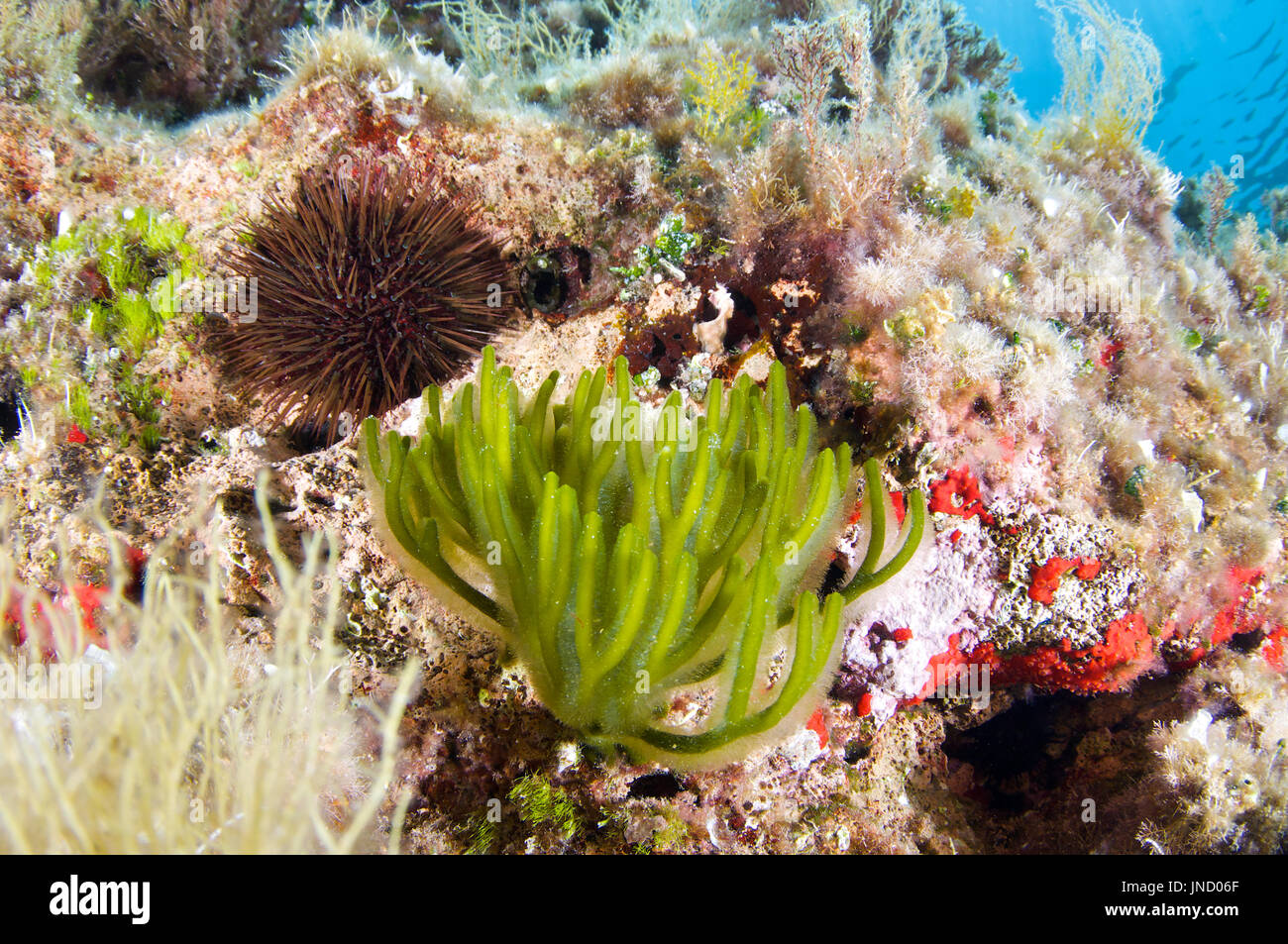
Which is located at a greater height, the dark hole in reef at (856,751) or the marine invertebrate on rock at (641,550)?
the marine invertebrate on rock at (641,550)

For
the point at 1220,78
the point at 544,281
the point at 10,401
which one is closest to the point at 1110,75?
the point at 544,281

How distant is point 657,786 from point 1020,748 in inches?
89.3

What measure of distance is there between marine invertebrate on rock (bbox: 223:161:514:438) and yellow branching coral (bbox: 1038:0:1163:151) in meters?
6.10

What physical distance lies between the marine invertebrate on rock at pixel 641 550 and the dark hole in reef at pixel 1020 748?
1.54m

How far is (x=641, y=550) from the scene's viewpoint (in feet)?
6.71

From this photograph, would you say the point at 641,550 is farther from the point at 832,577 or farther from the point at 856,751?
the point at 856,751

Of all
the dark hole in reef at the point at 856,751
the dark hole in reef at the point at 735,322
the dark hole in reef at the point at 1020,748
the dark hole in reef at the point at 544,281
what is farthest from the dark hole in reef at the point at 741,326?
the dark hole in reef at the point at 1020,748

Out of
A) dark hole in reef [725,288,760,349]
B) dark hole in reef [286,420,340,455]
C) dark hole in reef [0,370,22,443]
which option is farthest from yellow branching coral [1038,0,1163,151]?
dark hole in reef [0,370,22,443]

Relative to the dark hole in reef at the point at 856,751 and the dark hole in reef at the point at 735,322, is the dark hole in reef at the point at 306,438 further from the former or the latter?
the dark hole in reef at the point at 856,751

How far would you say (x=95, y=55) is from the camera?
235 inches

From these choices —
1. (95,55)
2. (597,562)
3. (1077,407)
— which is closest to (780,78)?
(1077,407)

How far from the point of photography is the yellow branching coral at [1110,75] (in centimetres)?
555

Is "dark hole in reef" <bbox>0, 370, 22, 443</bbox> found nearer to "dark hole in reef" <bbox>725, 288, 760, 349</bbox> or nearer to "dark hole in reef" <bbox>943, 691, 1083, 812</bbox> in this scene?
"dark hole in reef" <bbox>725, 288, 760, 349</bbox>

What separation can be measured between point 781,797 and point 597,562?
1.43 meters
